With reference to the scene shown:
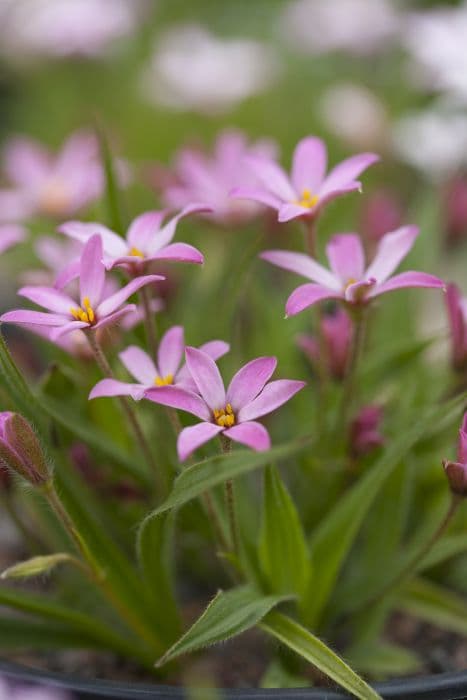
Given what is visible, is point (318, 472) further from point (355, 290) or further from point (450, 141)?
point (450, 141)

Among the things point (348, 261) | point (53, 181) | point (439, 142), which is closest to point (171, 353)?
point (348, 261)

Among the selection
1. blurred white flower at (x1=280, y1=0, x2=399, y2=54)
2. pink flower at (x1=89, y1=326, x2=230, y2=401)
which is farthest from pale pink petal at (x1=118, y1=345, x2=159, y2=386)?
blurred white flower at (x1=280, y1=0, x2=399, y2=54)

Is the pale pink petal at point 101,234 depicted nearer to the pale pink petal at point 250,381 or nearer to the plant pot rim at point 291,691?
the pale pink petal at point 250,381

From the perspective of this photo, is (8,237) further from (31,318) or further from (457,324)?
(457,324)

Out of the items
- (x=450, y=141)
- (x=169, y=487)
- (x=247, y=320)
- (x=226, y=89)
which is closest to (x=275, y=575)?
(x=169, y=487)

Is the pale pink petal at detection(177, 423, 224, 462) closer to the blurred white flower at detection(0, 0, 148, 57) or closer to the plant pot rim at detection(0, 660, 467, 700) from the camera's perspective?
the plant pot rim at detection(0, 660, 467, 700)

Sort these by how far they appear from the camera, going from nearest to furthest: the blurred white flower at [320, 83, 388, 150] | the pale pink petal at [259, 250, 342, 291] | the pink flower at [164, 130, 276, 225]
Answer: the pale pink petal at [259, 250, 342, 291] < the pink flower at [164, 130, 276, 225] < the blurred white flower at [320, 83, 388, 150]
